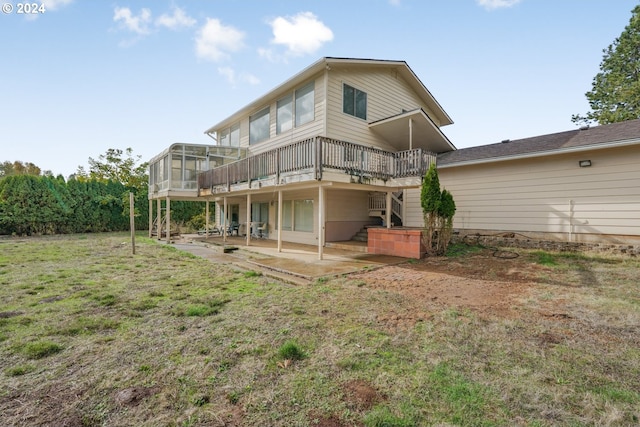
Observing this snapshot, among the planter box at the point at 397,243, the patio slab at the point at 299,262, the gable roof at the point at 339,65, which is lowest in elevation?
the patio slab at the point at 299,262

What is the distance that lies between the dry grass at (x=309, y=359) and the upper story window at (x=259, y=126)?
10799 millimetres

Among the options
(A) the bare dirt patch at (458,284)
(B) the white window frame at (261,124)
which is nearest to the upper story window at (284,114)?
(B) the white window frame at (261,124)

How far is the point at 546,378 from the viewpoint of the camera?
2.48 m

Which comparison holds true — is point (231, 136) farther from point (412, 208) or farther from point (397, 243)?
point (397, 243)

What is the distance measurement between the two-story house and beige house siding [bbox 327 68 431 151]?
0.04m

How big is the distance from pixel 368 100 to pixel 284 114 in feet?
12.7

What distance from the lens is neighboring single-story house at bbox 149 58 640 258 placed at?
8.30m

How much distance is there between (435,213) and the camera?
8.52m

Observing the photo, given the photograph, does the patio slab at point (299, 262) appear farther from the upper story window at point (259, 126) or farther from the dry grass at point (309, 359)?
the upper story window at point (259, 126)

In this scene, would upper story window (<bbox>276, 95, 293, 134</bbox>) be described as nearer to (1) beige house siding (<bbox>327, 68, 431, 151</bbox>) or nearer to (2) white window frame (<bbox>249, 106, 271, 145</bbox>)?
(2) white window frame (<bbox>249, 106, 271, 145</bbox>)

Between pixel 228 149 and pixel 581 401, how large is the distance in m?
16.0

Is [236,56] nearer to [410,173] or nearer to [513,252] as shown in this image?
[410,173]

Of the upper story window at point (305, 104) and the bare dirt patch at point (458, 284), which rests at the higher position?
the upper story window at point (305, 104)

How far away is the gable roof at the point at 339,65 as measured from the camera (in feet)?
34.8
